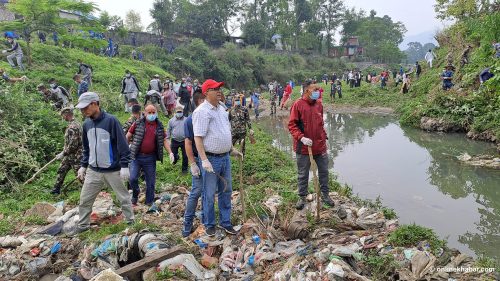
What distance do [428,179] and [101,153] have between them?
7695 mm

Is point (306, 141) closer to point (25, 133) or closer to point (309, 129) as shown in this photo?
point (309, 129)

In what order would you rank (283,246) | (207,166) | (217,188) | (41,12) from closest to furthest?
(207,166) < (283,246) < (217,188) < (41,12)

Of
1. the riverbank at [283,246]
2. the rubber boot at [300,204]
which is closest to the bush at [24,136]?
the riverbank at [283,246]

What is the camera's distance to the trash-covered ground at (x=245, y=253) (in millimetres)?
3744

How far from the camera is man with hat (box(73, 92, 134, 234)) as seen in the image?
15.3ft

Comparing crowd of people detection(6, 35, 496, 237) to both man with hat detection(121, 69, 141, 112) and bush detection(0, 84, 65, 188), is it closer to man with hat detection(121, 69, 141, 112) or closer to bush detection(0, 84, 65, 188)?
bush detection(0, 84, 65, 188)

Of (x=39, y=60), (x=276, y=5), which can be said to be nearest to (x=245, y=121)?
(x=39, y=60)

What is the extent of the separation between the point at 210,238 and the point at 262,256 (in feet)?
2.45

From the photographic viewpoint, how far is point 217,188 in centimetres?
491

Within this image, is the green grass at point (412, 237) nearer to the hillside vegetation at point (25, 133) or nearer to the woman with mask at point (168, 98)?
the hillside vegetation at point (25, 133)

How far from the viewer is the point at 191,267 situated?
3807 mm

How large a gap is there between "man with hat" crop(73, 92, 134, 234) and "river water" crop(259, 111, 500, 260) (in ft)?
15.6

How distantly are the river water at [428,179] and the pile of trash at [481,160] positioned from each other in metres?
0.22

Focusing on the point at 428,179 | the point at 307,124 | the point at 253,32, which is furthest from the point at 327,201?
the point at 253,32
